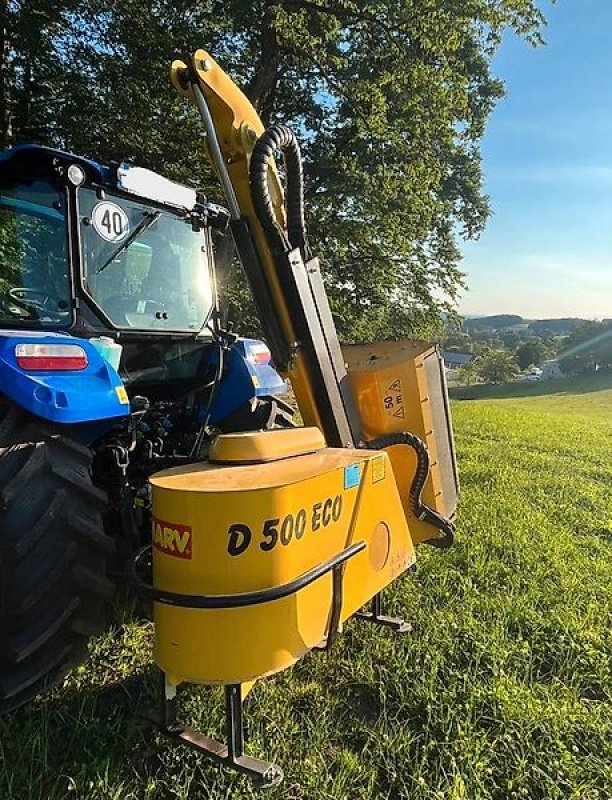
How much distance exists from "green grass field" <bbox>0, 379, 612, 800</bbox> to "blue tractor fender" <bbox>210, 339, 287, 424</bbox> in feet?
3.86

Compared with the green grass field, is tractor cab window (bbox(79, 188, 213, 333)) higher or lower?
higher

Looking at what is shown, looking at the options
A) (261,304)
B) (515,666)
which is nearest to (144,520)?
(261,304)

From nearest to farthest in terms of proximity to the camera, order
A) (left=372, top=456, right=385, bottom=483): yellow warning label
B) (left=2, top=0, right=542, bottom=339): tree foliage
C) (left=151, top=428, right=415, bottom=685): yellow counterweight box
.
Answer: (left=151, top=428, right=415, bottom=685): yellow counterweight box < (left=372, top=456, right=385, bottom=483): yellow warning label < (left=2, top=0, right=542, bottom=339): tree foliage

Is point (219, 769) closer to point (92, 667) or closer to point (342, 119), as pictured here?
point (92, 667)

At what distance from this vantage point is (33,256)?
283 centimetres

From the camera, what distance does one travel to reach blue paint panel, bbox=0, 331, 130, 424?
6.96 feet

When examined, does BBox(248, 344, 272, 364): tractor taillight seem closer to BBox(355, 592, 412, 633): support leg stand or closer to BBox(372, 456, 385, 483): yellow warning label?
BBox(372, 456, 385, 483): yellow warning label

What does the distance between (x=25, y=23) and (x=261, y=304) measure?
9.34 m

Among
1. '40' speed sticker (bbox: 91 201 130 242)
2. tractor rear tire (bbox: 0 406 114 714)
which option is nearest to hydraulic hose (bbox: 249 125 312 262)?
'40' speed sticker (bbox: 91 201 130 242)

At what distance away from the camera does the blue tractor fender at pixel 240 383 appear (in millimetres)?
3213

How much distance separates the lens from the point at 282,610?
1.81m

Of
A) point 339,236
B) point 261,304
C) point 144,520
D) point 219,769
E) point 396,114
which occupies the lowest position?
point 219,769

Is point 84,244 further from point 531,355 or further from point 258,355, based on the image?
point 531,355

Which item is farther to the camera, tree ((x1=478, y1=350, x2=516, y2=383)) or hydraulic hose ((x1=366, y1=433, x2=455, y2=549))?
tree ((x1=478, y1=350, x2=516, y2=383))
